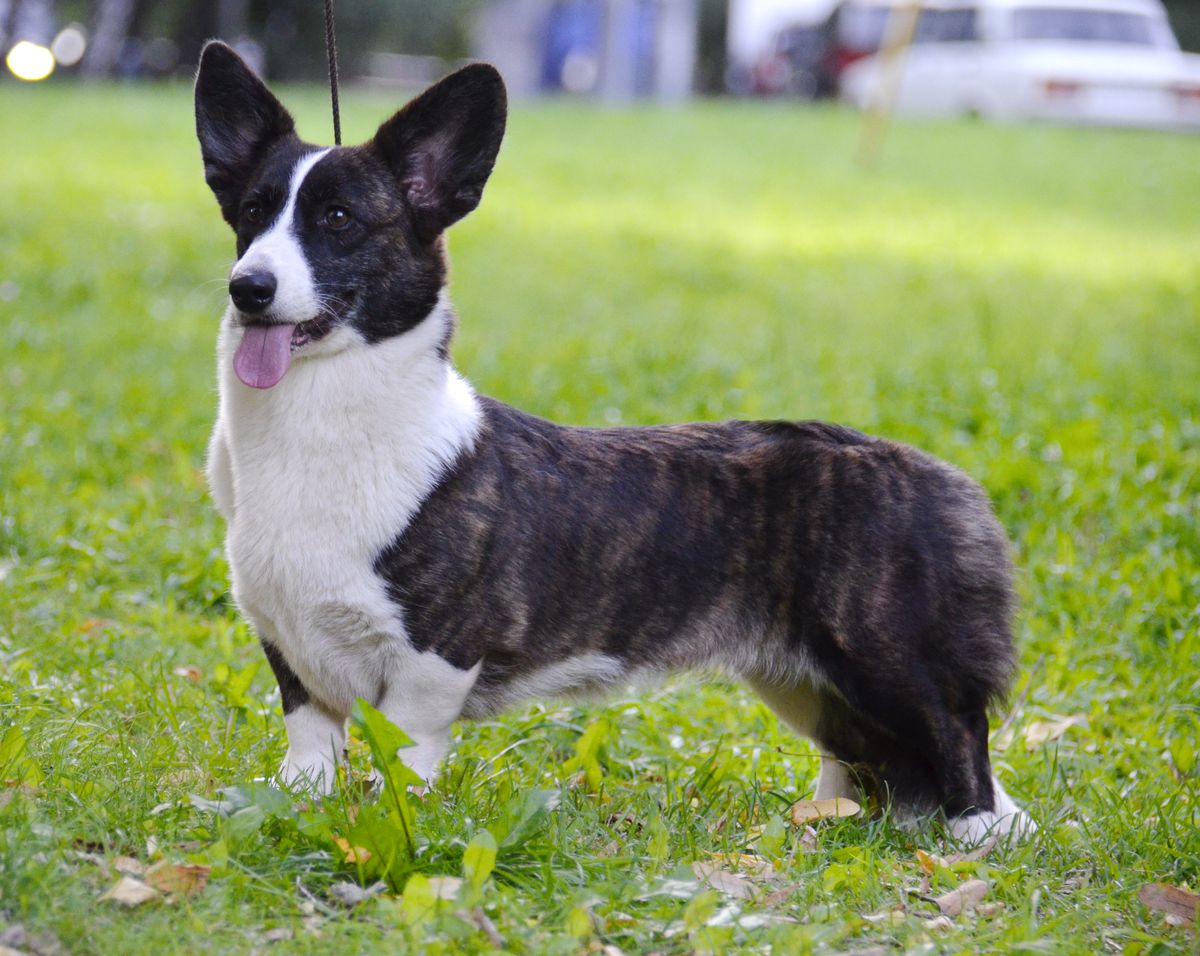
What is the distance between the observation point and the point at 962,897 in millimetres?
3152

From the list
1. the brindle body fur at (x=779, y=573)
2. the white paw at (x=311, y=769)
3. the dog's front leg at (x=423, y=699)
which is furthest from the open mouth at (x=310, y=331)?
the white paw at (x=311, y=769)

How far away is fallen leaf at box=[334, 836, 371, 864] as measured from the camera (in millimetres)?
2867

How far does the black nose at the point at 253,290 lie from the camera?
297 centimetres

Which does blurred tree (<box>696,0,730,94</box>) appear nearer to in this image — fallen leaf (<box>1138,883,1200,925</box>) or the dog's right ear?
the dog's right ear

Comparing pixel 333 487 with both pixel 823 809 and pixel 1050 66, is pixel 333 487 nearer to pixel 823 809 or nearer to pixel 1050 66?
pixel 823 809

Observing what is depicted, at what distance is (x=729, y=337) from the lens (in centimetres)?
848

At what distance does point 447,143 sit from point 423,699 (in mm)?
1257

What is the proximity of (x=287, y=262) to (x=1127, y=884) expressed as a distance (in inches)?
91.1

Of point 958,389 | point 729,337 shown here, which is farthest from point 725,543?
point 729,337

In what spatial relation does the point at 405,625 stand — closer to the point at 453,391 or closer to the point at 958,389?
the point at 453,391

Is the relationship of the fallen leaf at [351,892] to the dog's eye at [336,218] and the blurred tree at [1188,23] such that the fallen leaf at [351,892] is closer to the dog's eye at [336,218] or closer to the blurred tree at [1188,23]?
the dog's eye at [336,218]

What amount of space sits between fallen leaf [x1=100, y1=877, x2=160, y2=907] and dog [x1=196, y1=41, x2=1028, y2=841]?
50 cm

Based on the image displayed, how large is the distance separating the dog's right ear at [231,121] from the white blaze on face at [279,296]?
26cm

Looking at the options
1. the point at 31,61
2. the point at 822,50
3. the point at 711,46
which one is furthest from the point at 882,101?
the point at 711,46
